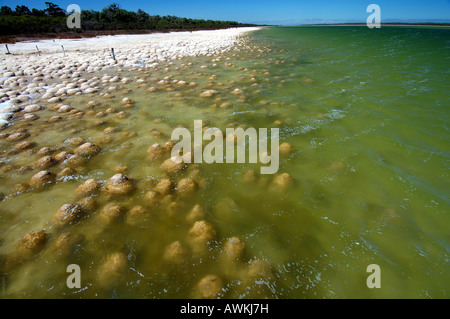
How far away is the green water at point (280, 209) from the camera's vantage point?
1829mm

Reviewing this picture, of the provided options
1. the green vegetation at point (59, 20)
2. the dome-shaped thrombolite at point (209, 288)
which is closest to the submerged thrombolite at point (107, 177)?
the dome-shaped thrombolite at point (209, 288)

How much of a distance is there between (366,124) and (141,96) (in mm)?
5628

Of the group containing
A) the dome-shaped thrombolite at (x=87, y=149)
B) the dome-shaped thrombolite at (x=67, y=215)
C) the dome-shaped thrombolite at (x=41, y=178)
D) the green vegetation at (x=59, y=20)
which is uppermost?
the green vegetation at (x=59, y=20)

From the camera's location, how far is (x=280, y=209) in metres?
2.50

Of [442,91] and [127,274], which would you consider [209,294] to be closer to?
[127,274]

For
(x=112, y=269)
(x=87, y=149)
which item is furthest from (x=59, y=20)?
(x=112, y=269)

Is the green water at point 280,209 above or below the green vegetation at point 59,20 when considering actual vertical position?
below

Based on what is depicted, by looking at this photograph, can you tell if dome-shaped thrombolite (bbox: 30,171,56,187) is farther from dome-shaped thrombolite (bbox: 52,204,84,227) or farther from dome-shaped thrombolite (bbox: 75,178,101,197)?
dome-shaped thrombolite (bbox: 52,204,84,227)

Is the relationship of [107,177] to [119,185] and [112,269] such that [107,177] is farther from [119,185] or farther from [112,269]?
[112,269]

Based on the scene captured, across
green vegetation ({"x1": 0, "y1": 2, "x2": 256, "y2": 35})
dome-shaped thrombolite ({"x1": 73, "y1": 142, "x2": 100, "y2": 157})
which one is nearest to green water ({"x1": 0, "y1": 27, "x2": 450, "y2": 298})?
dome-shaped thrombolite ({"x1": 73, "y1": 142, "x2": 100, "y2": 157})

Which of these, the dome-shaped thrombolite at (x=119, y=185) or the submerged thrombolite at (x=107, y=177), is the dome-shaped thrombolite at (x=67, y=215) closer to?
the submerged thrombolite at (x=107, y=177)

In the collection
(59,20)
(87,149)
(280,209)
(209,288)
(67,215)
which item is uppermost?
(59,20)
